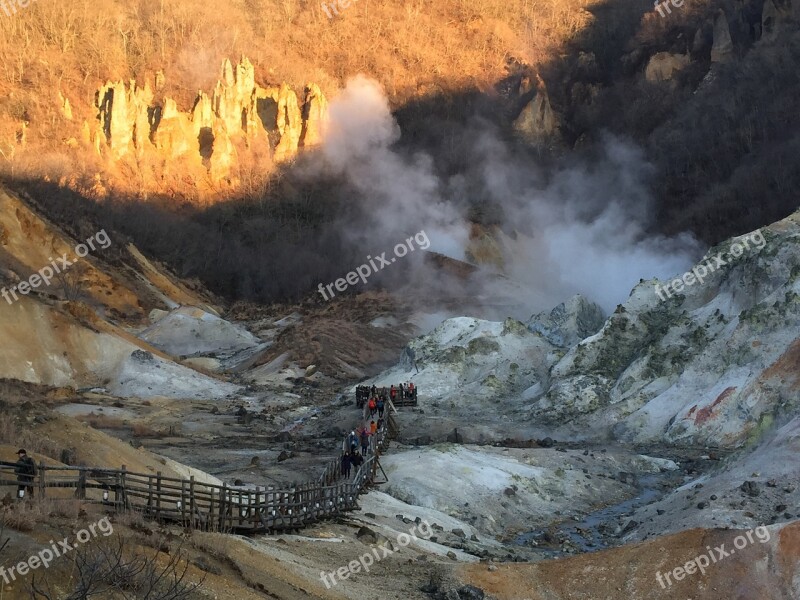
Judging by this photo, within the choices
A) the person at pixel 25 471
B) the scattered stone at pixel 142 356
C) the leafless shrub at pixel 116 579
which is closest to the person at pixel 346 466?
the person at pixel 25 471

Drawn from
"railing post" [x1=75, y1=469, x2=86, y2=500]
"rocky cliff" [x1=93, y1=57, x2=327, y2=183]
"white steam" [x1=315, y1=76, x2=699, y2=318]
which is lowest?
"railing post" [x1=75, y1=469, x2=86, y2=500]

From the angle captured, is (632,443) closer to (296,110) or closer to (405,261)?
(405,261)

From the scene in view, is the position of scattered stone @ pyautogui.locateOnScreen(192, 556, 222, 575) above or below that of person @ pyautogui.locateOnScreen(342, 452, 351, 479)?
below

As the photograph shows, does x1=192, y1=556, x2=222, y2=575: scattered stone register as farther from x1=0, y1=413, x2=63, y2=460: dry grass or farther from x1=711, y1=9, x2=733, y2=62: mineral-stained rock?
x1=711, y1=9, x2=733, y2=62: mineral-stained rock

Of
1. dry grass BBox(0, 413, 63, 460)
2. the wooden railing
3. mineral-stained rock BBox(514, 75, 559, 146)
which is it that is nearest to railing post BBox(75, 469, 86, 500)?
the wooden railing

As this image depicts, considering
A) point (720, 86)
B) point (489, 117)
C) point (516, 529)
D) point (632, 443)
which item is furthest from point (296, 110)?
point (516, 529)

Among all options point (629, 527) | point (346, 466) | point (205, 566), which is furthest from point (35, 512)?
point (629, 527)

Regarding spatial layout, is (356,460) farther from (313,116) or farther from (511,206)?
(313,116)

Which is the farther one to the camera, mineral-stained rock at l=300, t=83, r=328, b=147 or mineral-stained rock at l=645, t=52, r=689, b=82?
mineral-stained rock at l=645, t=52, r=689, b=82
